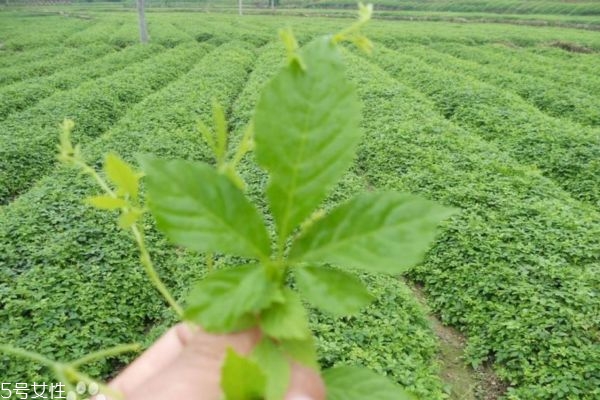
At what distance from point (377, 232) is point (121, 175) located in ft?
1.02

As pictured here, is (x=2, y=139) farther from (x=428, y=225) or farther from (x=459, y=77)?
(x=459, y=77)

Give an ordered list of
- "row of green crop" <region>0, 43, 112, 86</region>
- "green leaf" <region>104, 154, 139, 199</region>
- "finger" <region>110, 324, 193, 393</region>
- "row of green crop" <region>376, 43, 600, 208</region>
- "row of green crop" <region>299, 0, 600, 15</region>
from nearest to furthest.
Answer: "green leaf" <region>104, 154, 139, 199</region>, "finger" <region>110, 324, 193, 393</region>, "row of green crop" <region>376, 43, 600, 208</region>, "row of green crop" <region>0, 43, 112, 86</region>, "row of green crop" <region>299, 0, 600, 15</region>

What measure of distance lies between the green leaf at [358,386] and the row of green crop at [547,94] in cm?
1213

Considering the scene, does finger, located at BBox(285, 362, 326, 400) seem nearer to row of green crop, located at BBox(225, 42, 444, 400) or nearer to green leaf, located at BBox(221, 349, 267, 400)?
green leaf, located at BBox(221, 349, 267, 400)

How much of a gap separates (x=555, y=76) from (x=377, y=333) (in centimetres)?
1421

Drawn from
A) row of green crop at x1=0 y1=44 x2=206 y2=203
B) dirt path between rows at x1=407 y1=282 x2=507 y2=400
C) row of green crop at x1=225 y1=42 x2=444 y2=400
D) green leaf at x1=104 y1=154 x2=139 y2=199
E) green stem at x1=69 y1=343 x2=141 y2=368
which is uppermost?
green leaf at x1=104 y1=154 x2=139 y2=199

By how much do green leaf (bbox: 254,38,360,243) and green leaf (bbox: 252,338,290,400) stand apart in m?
0.15

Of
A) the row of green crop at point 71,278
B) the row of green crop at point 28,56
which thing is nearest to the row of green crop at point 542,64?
the row of green crop at point 71,278

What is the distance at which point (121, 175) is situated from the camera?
1.86 feet

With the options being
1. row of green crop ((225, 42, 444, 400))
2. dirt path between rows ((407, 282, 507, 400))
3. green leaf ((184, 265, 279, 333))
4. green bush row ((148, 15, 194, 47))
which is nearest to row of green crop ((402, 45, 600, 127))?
dirt path between rows ((407, 282, 507, 400))

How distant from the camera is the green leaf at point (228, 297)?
1.63ft

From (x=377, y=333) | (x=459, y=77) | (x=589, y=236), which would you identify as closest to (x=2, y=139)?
(x=377, y=333)

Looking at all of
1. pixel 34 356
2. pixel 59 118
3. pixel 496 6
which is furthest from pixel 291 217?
pixel 496 6

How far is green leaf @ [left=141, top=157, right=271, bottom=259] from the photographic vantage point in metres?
0.51
